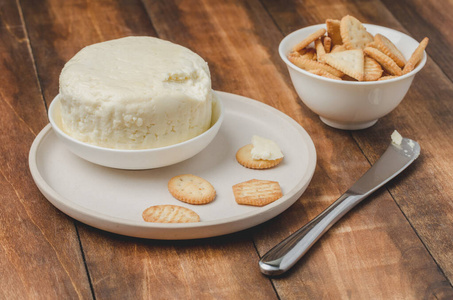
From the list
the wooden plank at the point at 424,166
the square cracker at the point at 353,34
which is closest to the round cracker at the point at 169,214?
the wooden plank at the point at 424,166

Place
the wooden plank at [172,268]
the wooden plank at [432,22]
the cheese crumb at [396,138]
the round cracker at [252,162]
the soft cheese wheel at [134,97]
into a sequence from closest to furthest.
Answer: the wooden plank at [172,268] < the soft cheese wheel at [134,97] < the round cracker at [252,162] < the cheese crumb at [396,138] < the wooden plank at [432,22]

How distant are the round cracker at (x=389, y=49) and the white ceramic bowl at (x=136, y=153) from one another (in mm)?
417

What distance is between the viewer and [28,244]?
3.27 feet

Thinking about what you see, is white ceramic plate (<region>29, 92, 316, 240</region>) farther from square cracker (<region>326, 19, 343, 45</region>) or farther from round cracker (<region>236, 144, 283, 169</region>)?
square cracker (<region>326, 19, 343, 45</region>)

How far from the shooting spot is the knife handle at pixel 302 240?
0.94 meters

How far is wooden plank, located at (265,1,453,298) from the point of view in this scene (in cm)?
100

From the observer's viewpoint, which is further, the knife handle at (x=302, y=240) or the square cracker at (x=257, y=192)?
the square cracker at (x=257, y=192)

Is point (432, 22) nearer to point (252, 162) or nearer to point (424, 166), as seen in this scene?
point (424, 166)

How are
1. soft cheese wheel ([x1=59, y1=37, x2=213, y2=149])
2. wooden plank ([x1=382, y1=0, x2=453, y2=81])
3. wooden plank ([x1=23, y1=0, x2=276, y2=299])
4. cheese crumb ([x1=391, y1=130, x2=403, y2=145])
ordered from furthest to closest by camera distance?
wooden plank ([x1=382, y1=0, x2=453, y2=81]) → cheese crumb ([x1=391, y1=130, x2=403, y2=145]) → soft cheese wheel ([x1=59, y1=37, x2=213, y2=149]) → wooden plank ([x1=23, y1=0, x2=276, y2=299])

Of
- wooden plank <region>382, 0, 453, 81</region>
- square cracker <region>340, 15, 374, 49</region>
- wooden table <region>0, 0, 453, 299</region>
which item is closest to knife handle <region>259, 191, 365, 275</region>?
wooden table <region>0, 0, 453, 299</region>

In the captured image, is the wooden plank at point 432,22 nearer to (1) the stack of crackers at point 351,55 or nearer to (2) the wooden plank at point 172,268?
(1) the stack of crackers at point 351,55

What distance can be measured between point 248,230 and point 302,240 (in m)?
0.11

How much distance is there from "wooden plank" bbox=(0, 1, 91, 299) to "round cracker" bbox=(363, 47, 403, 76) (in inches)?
27.4

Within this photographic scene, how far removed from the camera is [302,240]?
981 millimetres
